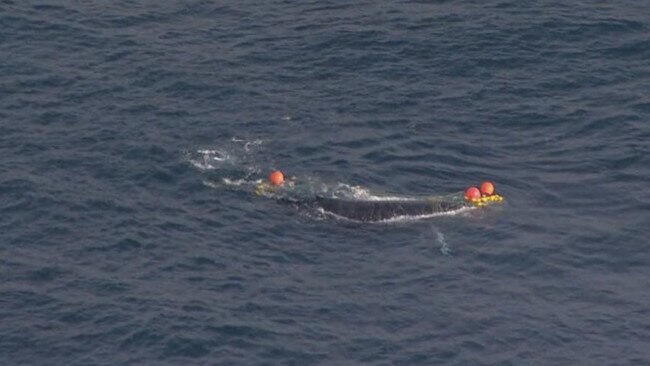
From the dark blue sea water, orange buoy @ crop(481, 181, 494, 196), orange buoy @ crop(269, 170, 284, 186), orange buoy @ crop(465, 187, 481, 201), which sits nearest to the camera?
the dark blue sea water

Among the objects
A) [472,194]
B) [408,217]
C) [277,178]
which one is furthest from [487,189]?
[277,178]

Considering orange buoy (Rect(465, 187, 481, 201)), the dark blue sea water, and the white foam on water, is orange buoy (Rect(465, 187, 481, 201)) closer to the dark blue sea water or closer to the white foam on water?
the white foam on water

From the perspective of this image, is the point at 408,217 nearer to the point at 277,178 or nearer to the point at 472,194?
the point at 472,194

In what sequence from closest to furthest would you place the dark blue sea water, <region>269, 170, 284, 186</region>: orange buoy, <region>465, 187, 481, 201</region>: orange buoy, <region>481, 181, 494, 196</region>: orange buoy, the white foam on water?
the dark blue sea water → the white foam on water → <region>465, 187, 481, 201</region>: orange buoy → <region>481, 181, 494, 196</region>: orange buoy → <region>269, 170, 284, 186</region>: orange buoy

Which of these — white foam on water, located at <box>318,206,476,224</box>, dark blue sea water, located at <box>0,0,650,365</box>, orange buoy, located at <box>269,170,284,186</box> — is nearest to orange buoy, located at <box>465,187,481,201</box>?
white foam on water, located at <box>318,206,476,224</box>

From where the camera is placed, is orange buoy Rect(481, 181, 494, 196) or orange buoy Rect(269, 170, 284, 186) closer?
orange buoy Rect(481, 181, 494, 196)

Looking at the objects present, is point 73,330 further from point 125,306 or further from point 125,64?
point 125,64
